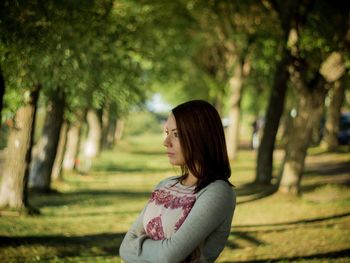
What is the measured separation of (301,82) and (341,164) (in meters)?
13.4

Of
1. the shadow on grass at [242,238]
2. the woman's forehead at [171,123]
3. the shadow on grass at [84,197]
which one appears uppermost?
the woman's forehead at [171,123]

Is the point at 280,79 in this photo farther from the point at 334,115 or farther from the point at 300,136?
the point at 334,115

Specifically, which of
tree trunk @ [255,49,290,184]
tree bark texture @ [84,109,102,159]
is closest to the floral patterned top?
tree trunk @ [255,49,290,184]

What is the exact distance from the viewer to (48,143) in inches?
651

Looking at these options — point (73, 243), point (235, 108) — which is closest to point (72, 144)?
point (235, 108)

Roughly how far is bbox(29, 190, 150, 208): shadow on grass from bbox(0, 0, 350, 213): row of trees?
2.57 feet

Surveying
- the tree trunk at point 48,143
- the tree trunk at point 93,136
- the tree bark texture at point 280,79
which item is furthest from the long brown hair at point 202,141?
the tree trunk at point 93,136

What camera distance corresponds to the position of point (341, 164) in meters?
27.7

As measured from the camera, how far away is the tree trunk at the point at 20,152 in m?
12.8

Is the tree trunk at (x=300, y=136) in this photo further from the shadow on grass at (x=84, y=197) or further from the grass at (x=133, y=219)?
the shadow on grass at (x=84, y=197)

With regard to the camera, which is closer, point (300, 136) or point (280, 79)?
point (300, 136)

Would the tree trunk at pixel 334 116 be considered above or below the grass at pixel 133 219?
above

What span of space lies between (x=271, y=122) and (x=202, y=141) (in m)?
16.6

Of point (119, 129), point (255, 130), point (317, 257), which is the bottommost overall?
point (119, 129)
